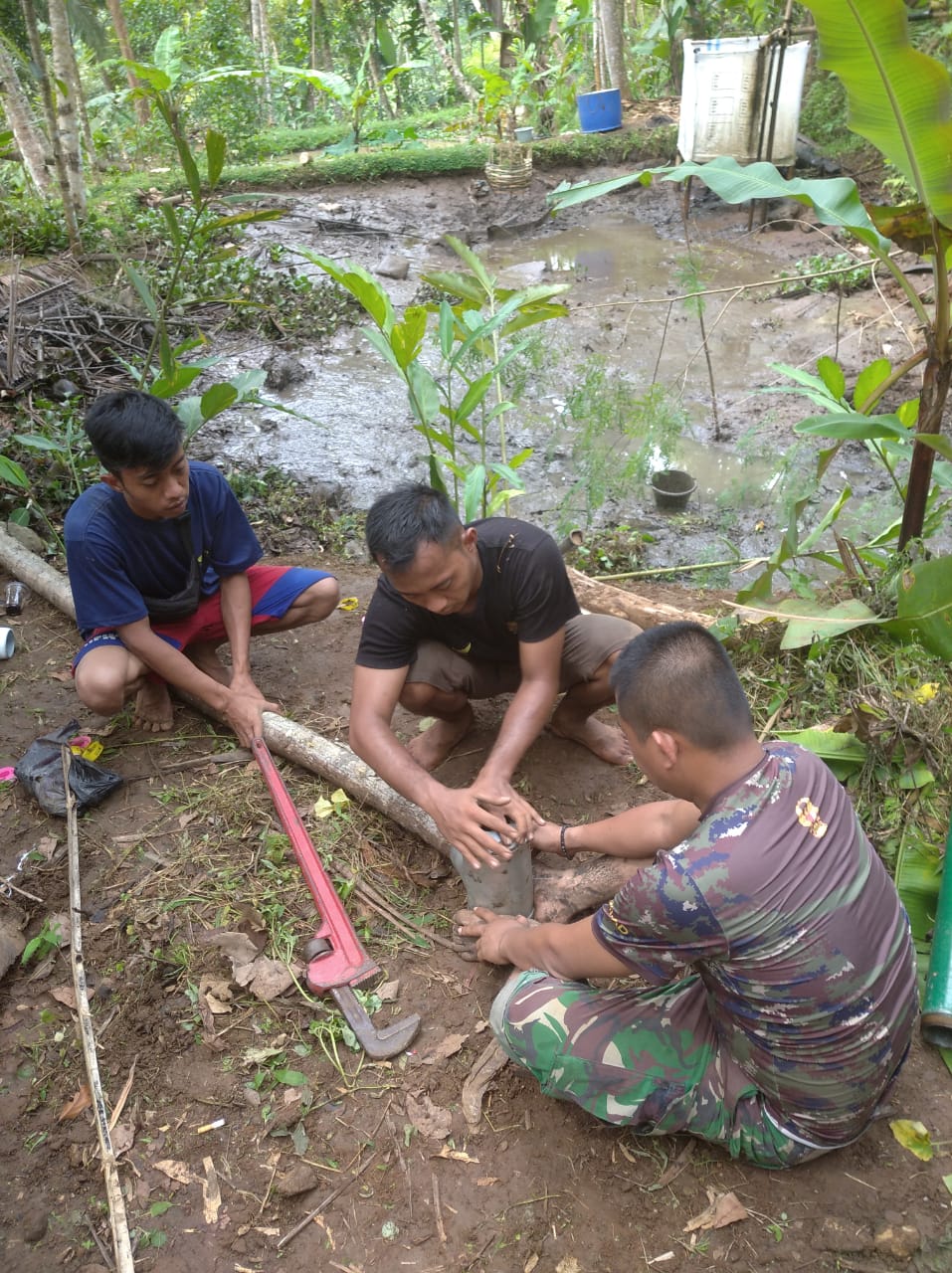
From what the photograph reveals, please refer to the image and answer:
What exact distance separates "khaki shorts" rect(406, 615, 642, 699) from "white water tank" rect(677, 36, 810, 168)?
7572 millimetres

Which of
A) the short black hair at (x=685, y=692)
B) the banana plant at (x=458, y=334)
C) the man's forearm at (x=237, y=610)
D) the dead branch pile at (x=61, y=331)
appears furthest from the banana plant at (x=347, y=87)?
the short black hair at (x=685, y=692)

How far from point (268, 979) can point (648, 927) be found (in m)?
1.11

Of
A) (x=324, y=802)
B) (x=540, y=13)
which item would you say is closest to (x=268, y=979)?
(x=324, y=802)

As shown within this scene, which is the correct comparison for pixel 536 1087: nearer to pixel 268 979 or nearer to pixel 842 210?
pixel 268 979

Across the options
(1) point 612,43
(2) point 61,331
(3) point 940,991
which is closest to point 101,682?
(3) point 940,991

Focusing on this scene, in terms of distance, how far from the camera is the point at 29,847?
8.76ft

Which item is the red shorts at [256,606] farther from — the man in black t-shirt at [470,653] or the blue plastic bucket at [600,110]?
the blue plastic bucket at [600,110]

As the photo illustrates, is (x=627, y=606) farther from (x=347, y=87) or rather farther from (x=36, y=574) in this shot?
(x=347, y=87)

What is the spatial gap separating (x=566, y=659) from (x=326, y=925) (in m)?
1.02

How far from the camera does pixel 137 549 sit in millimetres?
2828

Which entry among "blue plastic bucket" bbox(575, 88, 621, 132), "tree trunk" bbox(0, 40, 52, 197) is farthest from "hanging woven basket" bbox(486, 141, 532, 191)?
"tree trunk" bbox(0, 40, 52, 197)

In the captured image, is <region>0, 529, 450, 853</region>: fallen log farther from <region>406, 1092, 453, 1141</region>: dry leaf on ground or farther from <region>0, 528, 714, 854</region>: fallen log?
<region>406, 1092, 453, 1141</region>: dry leaf on ground

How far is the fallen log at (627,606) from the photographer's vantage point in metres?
3.22

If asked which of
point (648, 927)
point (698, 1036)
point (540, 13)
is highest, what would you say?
point (540, 13)
